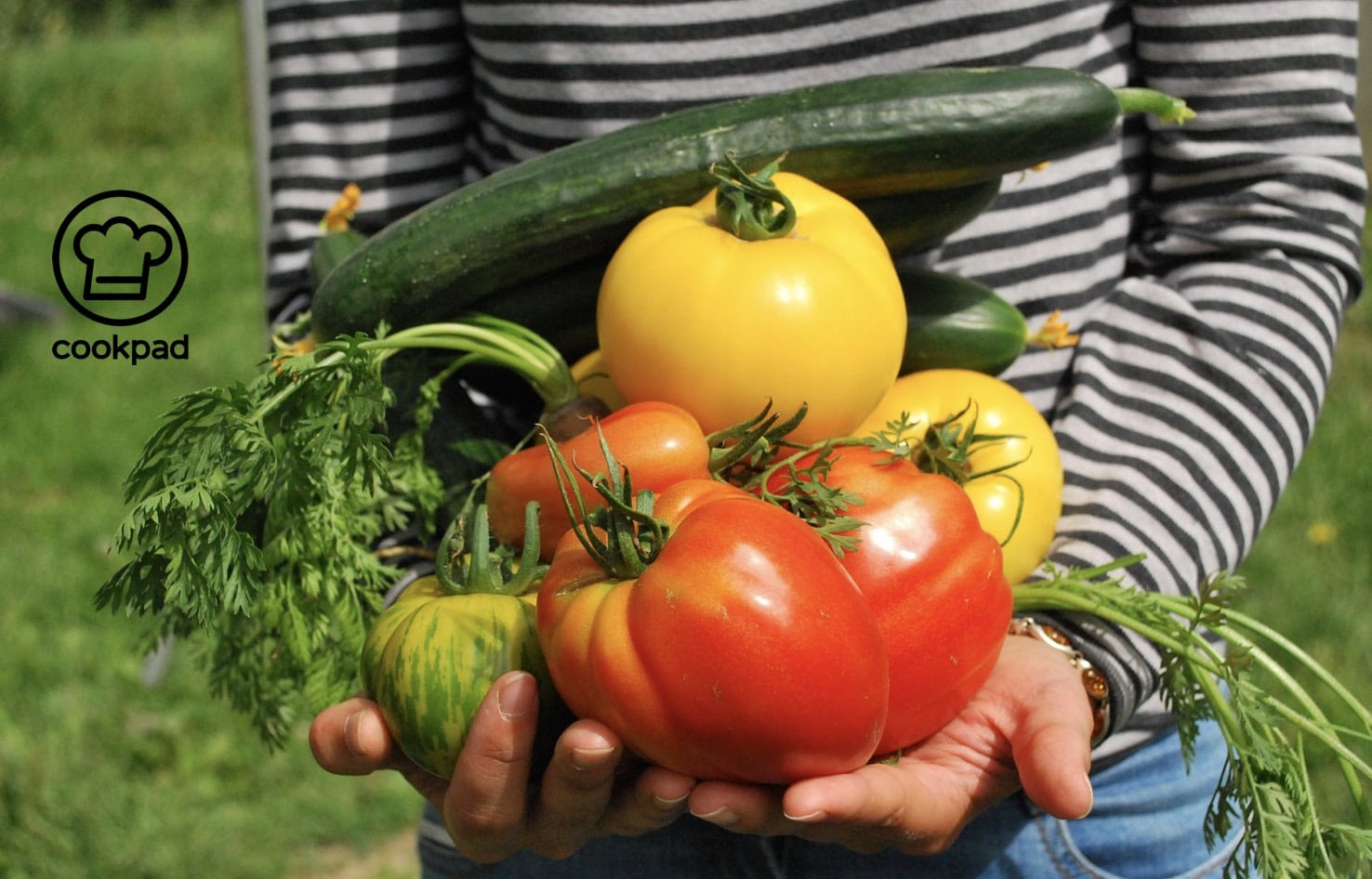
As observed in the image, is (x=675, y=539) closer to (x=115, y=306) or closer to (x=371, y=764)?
(x=371, y=764)

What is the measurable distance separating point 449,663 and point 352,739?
0.13 metres

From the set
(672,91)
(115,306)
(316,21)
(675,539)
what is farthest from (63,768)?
(115,306)

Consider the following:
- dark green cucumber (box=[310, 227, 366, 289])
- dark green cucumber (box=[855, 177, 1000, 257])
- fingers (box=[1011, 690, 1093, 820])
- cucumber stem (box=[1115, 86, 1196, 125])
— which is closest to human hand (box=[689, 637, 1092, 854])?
fingers (box=[1011, 690, 1093, 820])

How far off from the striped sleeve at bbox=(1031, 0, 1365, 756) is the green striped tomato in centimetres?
56

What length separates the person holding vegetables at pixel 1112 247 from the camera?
4.28 ft

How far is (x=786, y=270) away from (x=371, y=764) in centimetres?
52

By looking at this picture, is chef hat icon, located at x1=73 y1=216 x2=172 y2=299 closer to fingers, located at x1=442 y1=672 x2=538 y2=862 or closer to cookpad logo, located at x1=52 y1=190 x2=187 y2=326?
cookpad logo, located at x1=52 y1=190 x2=187 y2=326

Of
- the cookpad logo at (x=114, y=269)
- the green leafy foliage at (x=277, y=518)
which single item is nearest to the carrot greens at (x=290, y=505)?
the green leafy foliage at (x=277, y=518)

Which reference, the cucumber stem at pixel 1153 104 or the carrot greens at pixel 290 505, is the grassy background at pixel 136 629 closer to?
the carrot greens at pixel 290 505

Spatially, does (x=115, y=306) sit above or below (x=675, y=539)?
below

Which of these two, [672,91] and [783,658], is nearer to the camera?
[783,658]

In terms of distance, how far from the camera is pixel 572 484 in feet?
3.05

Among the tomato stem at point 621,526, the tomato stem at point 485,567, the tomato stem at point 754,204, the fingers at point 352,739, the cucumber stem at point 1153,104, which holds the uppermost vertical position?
the cucumber stem at point 1153,104

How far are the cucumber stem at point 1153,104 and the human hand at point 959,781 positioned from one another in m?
0.53
